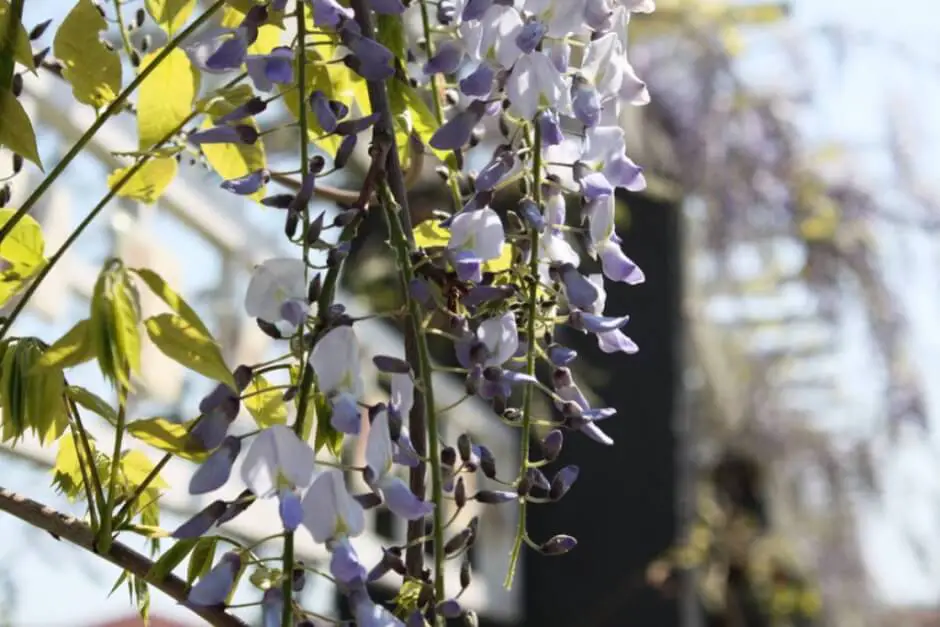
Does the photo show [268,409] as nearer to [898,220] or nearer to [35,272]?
[35,272]

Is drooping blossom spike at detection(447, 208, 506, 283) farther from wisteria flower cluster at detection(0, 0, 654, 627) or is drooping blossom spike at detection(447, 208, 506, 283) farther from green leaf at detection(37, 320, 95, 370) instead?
green leaf at detection(37, 320, 95, 370)

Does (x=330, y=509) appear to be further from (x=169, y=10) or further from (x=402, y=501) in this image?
(x=169, y=10)

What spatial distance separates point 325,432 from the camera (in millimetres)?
459

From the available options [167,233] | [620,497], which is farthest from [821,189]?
[167,233]

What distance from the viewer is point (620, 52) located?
47 centimetres

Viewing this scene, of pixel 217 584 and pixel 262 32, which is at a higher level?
pixel 262 32

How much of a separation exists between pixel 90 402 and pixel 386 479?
0.14 m

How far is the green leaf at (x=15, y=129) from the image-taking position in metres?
0.47

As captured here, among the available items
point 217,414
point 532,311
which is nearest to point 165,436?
point 217,414

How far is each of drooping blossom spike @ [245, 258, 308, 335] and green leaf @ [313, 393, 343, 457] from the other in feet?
0.17

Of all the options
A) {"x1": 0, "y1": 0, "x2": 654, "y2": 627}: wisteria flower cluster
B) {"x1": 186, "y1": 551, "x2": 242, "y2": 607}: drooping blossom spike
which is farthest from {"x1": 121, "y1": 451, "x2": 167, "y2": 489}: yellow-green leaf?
{"x1": 186, "y1": 551, "x2": 242, "y2": 607}: drooping blossom spike

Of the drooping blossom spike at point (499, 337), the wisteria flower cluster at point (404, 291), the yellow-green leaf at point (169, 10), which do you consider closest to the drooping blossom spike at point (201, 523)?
the wisteria flower cluster at point (404, 291)

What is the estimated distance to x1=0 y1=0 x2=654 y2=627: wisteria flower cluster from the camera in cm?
40

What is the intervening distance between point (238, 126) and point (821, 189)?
343 cm
